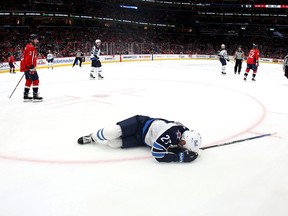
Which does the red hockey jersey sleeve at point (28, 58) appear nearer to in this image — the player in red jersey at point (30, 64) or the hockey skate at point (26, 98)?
the player in red jersey at point (30, 64)

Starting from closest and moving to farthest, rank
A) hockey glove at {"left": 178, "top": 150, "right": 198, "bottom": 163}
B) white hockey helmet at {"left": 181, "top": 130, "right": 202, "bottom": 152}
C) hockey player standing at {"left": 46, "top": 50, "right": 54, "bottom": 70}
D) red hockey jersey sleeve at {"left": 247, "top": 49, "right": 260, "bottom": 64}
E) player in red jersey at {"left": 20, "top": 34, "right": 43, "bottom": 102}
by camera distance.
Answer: white hockey helmet at {"left": 181, "top": 130, "right": 202, "bottom": 152}
hockey glove at {"left": 178, "top": 150, "right": 198, "bottom": 163}
player in red jersey at {"left": 20, "top": 34, "right": 43, "bottom": 102}
red hockey jersey sleeve at {"left": 247, "top": 49, "right": 260, "bottom": 64}
hockey player standing at {"left": 46, "top": 50, "right": 54, "bottom": 70}

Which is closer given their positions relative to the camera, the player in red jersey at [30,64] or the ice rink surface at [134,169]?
the ice rink surface at [134,169]

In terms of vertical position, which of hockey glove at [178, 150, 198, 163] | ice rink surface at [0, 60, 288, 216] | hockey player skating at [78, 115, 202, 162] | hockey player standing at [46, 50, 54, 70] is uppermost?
hockey player standing at [46, 50, 54, 70]

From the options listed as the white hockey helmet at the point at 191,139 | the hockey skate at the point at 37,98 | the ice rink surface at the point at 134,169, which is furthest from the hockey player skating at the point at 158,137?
the hockey skate at the point at 37,98

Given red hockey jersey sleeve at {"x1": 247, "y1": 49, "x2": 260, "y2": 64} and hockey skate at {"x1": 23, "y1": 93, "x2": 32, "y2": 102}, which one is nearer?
hockey skate at {"x1": 23, "y1": 93, "x2": 32, "y2": 102}

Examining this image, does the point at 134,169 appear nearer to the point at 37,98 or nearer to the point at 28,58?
the point at 37,98

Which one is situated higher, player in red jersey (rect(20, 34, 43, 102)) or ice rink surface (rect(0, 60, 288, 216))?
player in red jersey (rect(20, 34, 43, 102))

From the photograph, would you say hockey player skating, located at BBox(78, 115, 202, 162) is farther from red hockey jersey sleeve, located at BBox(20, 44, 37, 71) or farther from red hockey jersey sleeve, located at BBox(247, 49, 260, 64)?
red hockey jersey sleeve, located at BBox(247, 49, 260, 64)

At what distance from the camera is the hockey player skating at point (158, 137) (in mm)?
3434

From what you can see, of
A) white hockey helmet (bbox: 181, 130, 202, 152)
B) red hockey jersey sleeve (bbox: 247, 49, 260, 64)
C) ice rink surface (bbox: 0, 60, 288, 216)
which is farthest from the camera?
red hockey jersey sleeve (bbox: 247, 49, 260, 64)

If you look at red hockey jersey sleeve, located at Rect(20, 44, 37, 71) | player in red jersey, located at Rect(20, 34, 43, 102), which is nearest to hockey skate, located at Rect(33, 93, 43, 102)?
player in red jersey, located at Rect(20, 34, 43, 102)

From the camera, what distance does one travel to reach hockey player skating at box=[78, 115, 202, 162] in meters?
3.43

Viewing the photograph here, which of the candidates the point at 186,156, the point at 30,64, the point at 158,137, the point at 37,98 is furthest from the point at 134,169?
the point at 30,64

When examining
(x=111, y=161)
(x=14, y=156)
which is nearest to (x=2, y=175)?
(x=14, y=156)
